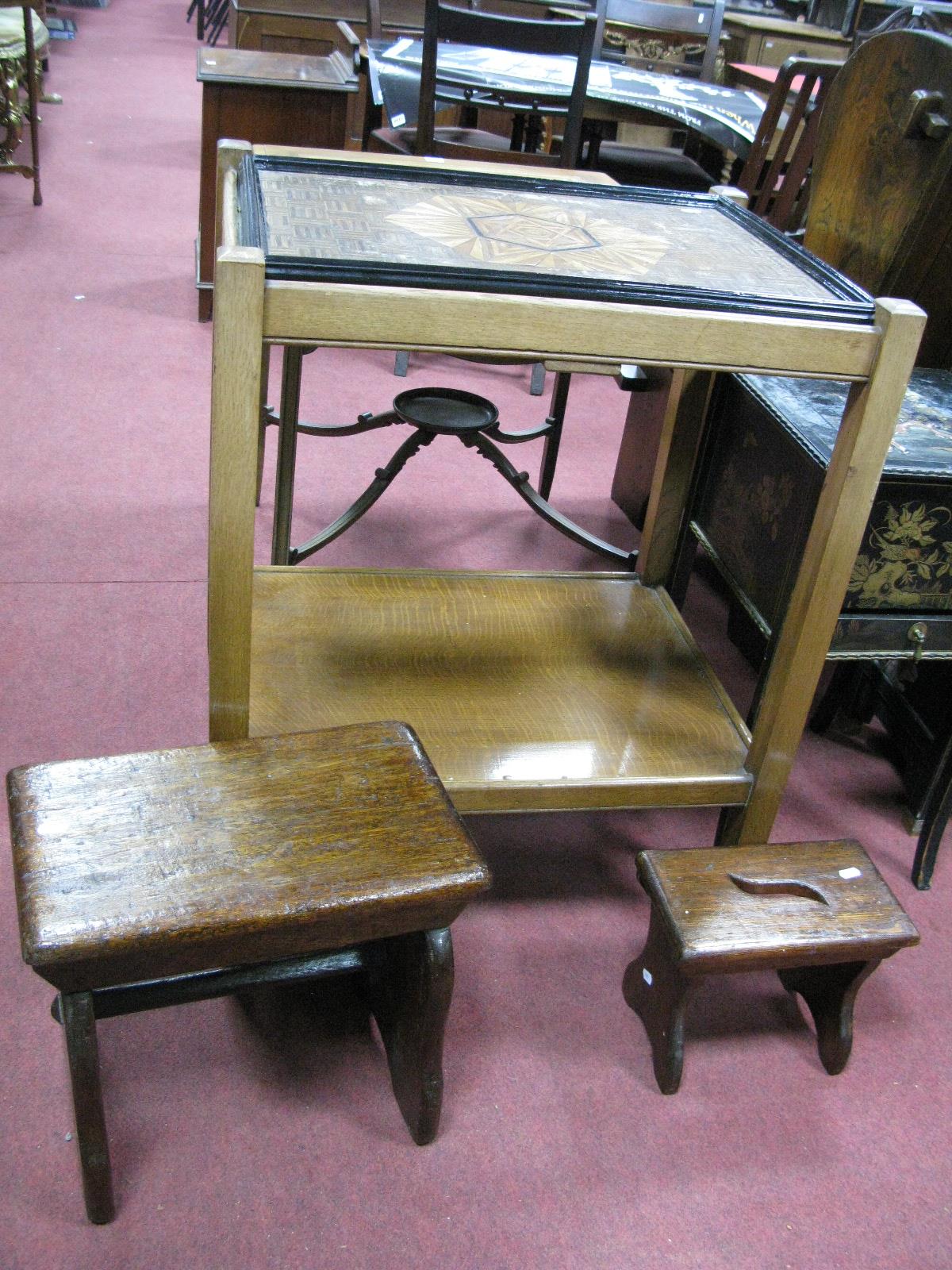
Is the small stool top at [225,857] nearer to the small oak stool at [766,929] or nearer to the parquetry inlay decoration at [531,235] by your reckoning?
the small oak stool at [766,929]

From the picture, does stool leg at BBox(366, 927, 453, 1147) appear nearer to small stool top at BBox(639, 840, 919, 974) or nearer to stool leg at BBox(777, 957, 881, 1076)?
small stool top at BBox(639, 840, 919, 974)

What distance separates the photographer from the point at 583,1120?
4.67ft

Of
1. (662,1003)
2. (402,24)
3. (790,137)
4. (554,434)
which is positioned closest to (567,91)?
(790,137)

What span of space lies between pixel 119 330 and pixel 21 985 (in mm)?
2506

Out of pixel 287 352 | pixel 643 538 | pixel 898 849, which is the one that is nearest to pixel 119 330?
pixel 287 352

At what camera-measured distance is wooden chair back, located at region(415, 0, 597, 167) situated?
3.08m

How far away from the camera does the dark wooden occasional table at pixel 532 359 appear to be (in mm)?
1199

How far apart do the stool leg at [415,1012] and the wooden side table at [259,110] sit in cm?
260

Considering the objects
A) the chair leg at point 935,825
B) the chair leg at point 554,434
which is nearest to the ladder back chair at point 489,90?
the chair leg at point 554,434

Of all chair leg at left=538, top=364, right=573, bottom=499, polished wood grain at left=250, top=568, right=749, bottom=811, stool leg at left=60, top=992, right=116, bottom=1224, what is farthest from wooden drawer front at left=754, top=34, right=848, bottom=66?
stool leg at left=60, top=992, right=116, bottom=1224

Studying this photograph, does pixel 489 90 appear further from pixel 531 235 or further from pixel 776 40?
pixel 776 40

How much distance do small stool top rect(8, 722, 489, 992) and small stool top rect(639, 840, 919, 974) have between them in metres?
0.33

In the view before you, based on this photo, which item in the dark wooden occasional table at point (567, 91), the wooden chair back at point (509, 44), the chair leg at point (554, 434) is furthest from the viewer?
the dark wooden occasional table at point (567, 91)

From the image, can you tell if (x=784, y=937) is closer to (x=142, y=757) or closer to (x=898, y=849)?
(x=898, y=849)
